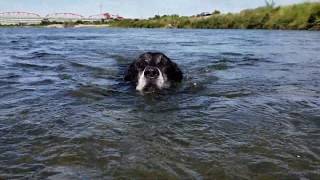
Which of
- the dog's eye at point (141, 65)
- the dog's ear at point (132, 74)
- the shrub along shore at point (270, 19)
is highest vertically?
the dog's eye at point (141, 65)

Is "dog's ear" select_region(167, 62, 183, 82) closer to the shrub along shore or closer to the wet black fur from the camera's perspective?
the wet black fur

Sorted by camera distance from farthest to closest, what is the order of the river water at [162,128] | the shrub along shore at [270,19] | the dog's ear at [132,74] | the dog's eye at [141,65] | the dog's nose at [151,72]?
the shrub along shore at [270,19] → the dog's ear at [132,74] → the dog's eye at [141,65] → the dog's nose at [151,72] → the river water at [162,128]

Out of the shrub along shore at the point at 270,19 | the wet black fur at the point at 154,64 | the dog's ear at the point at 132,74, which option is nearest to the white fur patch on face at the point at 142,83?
the wet black fur at the point at 154,64

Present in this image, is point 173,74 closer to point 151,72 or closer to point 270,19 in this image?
point 151,72

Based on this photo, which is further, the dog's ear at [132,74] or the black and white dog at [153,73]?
the dog's ear at [132,74]

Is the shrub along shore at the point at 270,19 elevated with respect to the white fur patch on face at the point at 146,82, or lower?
lower

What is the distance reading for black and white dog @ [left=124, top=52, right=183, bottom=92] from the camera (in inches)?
277

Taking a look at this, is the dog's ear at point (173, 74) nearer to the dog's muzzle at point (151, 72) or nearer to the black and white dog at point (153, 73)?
the black and white dog at point (153, 73)

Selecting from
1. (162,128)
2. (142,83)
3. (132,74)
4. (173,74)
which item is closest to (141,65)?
(132,74)

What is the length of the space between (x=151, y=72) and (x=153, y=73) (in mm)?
52

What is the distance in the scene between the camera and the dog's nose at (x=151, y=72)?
23.0ft


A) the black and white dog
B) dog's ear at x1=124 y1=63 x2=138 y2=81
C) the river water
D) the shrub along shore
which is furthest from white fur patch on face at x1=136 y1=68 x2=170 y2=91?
the shrub along shore

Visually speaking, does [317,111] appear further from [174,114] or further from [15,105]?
[15,105]

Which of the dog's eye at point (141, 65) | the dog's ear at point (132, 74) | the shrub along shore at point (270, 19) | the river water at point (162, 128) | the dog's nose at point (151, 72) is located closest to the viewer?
the river water at point (162, 128)
